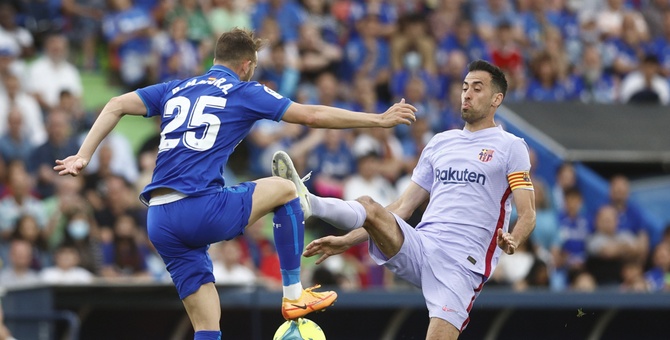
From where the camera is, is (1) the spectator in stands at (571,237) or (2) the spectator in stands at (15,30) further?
(1) the spectator in stands at (571,237)

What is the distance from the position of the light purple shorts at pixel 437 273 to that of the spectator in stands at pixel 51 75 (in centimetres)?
737

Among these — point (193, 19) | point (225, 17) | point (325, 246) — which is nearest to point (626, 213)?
point (225, 17)

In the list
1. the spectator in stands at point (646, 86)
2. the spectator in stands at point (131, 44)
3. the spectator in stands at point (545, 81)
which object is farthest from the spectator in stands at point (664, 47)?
the spectator in stands at point (131, 44)

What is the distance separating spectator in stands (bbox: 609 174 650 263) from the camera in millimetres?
17625

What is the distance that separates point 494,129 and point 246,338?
5.34m

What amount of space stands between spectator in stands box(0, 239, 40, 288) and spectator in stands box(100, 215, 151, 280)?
2.66ft

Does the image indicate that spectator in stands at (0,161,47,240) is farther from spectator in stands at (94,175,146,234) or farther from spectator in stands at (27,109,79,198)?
spectator in stands at (94,175,146,234)

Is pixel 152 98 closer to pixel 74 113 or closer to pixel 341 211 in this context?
pixel 341 211

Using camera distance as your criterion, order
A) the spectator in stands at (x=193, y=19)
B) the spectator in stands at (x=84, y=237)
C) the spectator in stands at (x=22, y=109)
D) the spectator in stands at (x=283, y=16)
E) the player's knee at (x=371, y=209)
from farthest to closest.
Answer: the spectator in stands at (x=283, y=16)
the spectator in stands at (x=193, y=19)
the spectator in stands at (x=22, y=109)
the spectator in stands at (x=84, y=237)
the player's knee at (x=371, y=209)

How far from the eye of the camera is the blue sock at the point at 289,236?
9375 millimetres

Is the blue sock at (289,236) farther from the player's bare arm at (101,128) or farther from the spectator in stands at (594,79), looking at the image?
the spectator in stands at (594,79)

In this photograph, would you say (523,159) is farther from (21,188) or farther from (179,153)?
(21,188)

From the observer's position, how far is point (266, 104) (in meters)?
9.13

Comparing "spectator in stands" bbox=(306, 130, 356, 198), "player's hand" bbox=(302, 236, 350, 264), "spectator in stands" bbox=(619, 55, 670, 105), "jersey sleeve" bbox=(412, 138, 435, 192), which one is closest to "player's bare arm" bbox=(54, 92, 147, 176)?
"player's hand" bbox=(302, 236, 350, 264)
